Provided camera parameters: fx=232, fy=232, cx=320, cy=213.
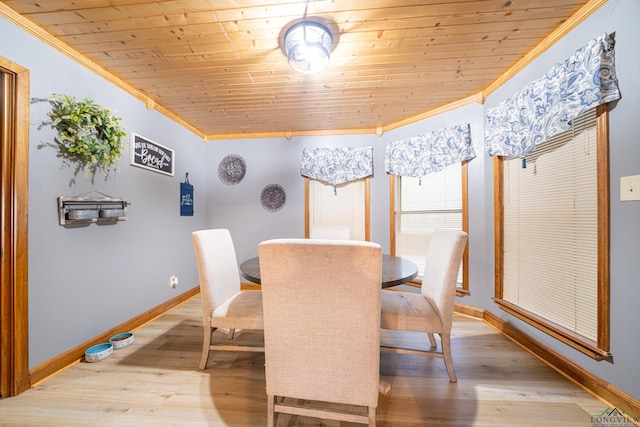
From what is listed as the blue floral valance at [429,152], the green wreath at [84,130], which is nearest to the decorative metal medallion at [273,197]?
the blue floral valance at [429,152]

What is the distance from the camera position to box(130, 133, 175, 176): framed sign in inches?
88.4

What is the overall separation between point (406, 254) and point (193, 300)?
9.23 feet

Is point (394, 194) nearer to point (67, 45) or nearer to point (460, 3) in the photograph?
point (460, 3)

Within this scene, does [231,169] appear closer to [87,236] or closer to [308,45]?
[87,236]

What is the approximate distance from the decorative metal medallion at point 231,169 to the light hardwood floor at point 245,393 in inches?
87.5

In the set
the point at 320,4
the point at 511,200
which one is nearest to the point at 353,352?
the point at 320,4

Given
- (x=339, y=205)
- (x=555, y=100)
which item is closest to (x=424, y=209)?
(x=339, y=205)

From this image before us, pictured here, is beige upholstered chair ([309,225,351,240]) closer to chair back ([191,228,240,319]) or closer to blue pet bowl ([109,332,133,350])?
chair back ([191,228,240,319])

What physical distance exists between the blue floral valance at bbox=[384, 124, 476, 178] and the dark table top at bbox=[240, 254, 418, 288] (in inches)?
56.5

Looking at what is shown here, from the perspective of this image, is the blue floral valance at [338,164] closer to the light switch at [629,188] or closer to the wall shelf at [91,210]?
the wall shelf at [91,210]

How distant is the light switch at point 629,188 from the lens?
1.22m

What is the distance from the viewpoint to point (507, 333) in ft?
6.79

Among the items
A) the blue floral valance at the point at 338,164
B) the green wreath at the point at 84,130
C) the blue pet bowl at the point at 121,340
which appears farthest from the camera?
the blue floral valance at the point at 338,164

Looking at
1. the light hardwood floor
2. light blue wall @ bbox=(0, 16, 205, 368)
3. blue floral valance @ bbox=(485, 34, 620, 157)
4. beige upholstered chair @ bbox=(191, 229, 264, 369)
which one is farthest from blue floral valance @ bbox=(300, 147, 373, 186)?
the light hardwood floor
